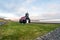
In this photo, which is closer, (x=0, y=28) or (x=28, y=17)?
(x=0, y=28)

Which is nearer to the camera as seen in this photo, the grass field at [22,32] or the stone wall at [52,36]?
the stone wall at [52,36]

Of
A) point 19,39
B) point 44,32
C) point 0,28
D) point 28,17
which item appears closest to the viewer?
point 19,39

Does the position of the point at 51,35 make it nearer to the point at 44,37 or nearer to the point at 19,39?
the point at 44,37

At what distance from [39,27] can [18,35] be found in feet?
22.9

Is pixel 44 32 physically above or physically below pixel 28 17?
below

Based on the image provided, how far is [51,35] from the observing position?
36.2m

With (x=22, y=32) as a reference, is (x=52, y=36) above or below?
below

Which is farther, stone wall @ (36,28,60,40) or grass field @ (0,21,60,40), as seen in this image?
grass field @ (0,21,60,40)

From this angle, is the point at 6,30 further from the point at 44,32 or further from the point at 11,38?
the point at 44,32

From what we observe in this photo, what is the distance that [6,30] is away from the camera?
39188 mm

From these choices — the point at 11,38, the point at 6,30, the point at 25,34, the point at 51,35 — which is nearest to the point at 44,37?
the point at 51,35

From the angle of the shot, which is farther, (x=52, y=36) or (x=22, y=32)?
(x=22, y=32)

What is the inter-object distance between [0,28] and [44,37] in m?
11.6

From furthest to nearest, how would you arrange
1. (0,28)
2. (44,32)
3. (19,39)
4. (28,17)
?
(28,17)
(0,28)
(44,32)
(19,39)
